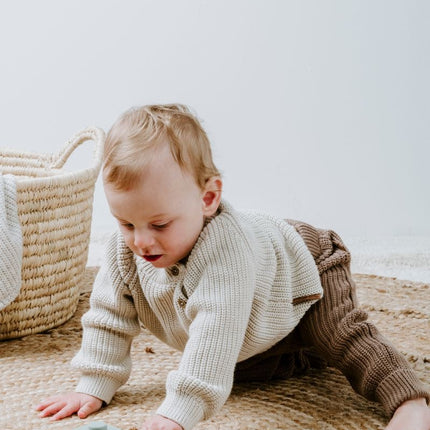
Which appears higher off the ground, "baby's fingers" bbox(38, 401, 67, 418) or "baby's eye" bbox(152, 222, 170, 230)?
"baby's eye" bbox(152, 222, 170, 230)

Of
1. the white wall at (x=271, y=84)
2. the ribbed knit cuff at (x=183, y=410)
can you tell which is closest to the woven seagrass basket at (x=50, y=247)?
the ribbed knit cuff at (x=183, y=410)

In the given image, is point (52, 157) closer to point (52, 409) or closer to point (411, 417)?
point (52, 409)

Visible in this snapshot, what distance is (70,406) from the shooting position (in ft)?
3.41

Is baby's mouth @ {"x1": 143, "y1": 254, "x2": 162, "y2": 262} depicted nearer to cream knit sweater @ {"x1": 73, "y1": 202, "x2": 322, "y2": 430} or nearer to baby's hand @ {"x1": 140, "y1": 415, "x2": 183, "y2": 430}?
cream knit sweater @ {"x1": 73, "y1": 202, "x2": 322, "y2": 430}

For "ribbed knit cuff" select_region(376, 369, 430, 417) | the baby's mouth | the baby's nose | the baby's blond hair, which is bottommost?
"ribbed knit cuff" select_region(376, 369, 430, 417)

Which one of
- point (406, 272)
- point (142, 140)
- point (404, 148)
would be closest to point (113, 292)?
point (142, 140)

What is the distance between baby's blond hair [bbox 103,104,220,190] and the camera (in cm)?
90

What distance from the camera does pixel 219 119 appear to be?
2391mm

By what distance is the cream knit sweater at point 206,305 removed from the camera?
3.02ft

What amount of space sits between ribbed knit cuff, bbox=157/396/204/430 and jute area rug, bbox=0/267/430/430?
0.37 feet

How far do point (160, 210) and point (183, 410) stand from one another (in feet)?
0.73

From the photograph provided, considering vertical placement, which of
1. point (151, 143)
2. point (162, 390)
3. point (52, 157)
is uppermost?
point (151, 143)

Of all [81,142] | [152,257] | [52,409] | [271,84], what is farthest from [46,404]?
[271,84]

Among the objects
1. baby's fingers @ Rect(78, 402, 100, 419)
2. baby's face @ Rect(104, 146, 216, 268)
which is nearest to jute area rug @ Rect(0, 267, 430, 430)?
baby's fingers @ Rect(78, 402, 100, 419)
